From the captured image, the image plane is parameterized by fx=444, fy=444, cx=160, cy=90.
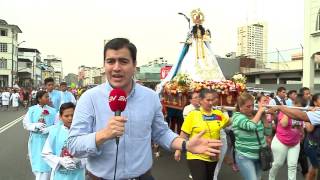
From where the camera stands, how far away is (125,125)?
2.80 metres

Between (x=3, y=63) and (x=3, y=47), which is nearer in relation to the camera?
(x=3, y=63)

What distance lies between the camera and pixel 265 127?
6.12 metres

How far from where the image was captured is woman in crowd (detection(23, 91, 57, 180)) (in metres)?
6.36

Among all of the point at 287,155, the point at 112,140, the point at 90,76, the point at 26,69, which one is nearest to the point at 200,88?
the point at 287,155

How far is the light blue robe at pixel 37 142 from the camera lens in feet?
20.9

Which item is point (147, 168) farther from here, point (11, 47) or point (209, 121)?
point (11, 47)

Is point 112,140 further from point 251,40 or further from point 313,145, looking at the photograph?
point 251,40

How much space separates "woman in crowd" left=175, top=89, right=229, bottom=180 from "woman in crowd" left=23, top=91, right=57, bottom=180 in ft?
6.43

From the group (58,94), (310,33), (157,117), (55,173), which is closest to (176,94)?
(58,94)

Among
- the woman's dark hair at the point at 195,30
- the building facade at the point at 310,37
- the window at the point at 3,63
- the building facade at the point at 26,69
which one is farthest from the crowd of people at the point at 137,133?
the building facade at the point at 26,69

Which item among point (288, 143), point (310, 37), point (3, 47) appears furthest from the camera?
point (3, 47)

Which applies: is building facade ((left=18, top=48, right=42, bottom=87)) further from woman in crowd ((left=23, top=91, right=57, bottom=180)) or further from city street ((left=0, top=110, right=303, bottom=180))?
woman in crowd ((left=23, top=91, right=57, bottom=180))

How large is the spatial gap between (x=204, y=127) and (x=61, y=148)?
2019 millimetres

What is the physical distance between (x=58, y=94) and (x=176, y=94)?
2.90m
